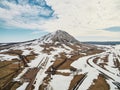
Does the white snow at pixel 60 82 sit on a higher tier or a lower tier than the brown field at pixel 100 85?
lower

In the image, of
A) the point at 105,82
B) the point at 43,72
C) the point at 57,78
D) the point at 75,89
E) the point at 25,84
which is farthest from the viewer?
the point at 43,72

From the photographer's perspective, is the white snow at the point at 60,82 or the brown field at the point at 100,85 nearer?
the white snow at the point at 60,82

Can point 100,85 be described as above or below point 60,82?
above

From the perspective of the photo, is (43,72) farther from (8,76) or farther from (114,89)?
(114,89)

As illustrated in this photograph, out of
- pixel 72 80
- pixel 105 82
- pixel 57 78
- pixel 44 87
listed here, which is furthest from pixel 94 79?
pixel 44 87

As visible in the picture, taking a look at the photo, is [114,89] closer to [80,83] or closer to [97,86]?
[97,86]

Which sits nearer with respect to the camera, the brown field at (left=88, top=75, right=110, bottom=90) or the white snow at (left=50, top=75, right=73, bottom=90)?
the white snow at (left=50, top=75, right=73, bottom=90)

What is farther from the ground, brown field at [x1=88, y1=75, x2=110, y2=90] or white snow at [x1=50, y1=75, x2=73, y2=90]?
brown field at [x1=88, y1=75, x2=110, y2=90]

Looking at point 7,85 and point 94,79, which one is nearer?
point 7,85

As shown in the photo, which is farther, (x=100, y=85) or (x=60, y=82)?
(x=60, y=82)

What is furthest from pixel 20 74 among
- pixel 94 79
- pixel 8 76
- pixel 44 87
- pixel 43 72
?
pixel 94 79

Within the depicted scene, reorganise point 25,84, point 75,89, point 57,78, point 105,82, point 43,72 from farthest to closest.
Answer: point 43,72
point 57,78
point 105,82
point 25,84
point 75,89
